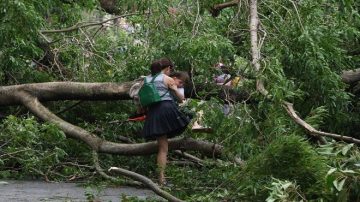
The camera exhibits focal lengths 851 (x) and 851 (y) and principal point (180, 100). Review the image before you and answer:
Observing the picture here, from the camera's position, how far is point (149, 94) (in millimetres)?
7949

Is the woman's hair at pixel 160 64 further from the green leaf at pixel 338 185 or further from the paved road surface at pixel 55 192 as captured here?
the green leaf at pixel 338 185

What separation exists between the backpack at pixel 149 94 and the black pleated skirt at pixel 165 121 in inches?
3.5

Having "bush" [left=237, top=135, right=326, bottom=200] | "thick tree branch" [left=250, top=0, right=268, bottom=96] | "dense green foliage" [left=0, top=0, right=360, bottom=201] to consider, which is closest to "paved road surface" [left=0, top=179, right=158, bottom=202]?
"dense green foliage" [left=0, top=0, right=360, bottom=201]

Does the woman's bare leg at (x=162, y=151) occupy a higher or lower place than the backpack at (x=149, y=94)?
lower

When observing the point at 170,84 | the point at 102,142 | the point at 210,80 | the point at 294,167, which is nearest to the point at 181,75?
the point at 170,84

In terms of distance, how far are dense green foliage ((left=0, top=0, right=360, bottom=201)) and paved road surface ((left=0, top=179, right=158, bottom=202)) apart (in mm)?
322

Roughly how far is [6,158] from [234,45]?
2548mm

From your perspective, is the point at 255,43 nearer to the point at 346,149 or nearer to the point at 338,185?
the point at 346,149

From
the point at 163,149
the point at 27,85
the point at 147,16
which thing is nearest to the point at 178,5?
the point at 147,16

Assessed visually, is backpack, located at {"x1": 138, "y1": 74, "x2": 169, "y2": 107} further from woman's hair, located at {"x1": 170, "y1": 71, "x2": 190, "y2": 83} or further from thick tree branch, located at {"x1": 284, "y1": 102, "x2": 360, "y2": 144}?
thick tree branch, located at {"x1": 284, "y1": 102, "x2": 360, "y2": 144}

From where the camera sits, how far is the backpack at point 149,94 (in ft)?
26.0

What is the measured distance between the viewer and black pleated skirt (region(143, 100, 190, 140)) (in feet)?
26.1

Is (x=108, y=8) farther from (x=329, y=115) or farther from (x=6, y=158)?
(x=329, y=115)

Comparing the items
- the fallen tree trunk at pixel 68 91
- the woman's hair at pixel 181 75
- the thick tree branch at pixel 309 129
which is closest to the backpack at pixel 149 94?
the woman's hair at pixel 181 75
